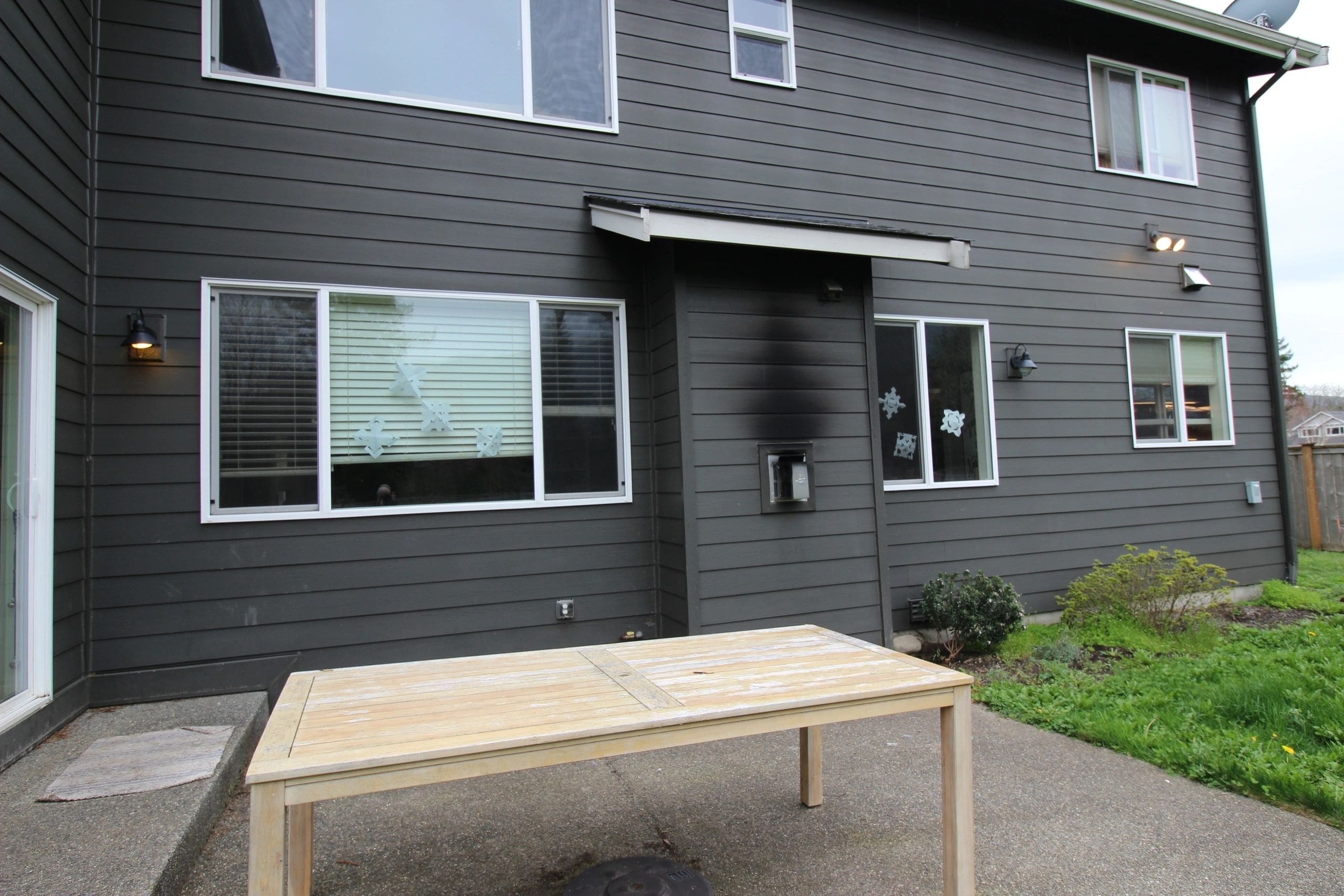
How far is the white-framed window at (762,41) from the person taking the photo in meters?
5.38

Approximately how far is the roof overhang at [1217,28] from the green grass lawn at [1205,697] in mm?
4982

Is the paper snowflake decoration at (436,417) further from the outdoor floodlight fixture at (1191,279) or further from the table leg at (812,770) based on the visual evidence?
the outdoor floodlight fixture at (1191,279)

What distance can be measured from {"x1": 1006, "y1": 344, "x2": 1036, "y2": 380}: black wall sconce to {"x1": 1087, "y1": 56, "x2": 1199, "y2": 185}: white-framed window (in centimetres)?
201

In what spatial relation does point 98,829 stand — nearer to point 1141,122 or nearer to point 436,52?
point 436,52

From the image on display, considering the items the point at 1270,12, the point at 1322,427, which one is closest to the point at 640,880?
the point at 1270,12


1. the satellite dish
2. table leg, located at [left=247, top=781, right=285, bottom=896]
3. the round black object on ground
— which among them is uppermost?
the satellite dish

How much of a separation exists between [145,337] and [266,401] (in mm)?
612

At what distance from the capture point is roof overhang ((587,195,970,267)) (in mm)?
4203

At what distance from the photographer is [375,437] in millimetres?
4344

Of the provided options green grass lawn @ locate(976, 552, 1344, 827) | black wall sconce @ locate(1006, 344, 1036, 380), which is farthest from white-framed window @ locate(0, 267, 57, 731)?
black wall sconce @ locate(1006, 344, 1036, 380)

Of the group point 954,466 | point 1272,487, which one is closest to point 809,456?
point 954,466

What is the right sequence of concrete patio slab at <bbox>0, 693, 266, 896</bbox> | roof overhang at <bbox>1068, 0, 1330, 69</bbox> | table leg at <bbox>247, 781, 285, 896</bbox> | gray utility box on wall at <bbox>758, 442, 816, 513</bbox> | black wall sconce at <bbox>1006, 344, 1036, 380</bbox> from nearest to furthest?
table leg at <bbox>247, 781, 285, 896</bbox> < concrete patio slab at <bbox>0, 693, 266, 896</bbox> < gray utility box on wall at <bbox>758, 442, 816, 513</bbox> < black wall sconce at <bbox>1006, 344, 1036, 380</bbox> < roof overhang at <bbox>1068, 0, 1330, 69</bbox>

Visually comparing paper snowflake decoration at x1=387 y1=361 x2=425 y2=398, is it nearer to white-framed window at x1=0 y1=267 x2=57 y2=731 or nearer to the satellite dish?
white-framed window at x1=0 y1=267 x2=57 y2=731

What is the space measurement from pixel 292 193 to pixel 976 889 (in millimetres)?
4497
